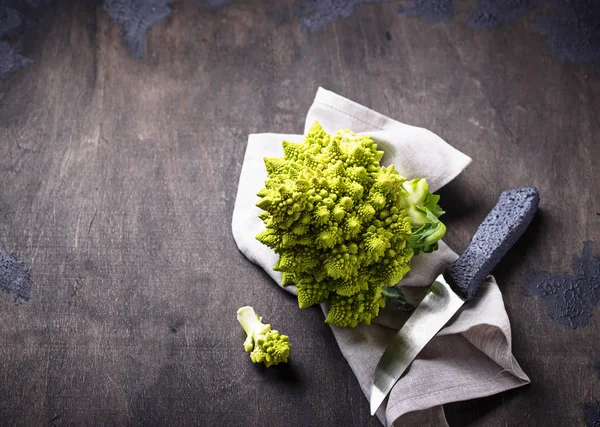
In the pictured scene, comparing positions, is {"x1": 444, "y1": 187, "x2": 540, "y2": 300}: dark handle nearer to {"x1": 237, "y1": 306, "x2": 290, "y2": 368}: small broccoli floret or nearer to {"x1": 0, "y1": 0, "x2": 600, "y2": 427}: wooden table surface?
{"x1": 0, "y1": 0, "x2": 600, "y2": 427}: wooden table surface

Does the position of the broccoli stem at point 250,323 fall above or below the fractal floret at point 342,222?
below

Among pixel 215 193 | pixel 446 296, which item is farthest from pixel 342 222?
pixel 215 193

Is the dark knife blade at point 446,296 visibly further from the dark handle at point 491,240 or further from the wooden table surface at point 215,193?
the wooden table surface at point 215,193

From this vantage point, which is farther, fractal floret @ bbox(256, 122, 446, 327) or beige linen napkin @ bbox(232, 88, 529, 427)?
beige linen napkin @ bbox(232, 88, 529, 427)

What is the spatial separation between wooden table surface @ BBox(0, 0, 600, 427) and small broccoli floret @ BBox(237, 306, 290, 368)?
0.05 meters

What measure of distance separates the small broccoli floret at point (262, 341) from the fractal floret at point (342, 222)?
0.12 metres

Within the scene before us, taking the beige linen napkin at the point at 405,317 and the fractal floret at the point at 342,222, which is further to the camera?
the beige linen napkin at the point at 405,317

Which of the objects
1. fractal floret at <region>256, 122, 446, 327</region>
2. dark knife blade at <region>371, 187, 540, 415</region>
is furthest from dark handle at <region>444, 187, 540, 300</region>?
fractal floret at <region>256, 122, 446, 327</region>

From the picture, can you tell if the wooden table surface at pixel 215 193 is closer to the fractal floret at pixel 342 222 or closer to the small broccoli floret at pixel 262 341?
the small broccoli floret at pixel 262 341

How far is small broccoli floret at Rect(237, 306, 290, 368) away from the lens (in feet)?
4.86

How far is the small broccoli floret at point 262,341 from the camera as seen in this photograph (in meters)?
1.48

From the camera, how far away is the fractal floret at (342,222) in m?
1.35

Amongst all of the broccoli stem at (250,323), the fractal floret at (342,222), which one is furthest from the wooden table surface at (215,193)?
the fractal floret at (342,222)

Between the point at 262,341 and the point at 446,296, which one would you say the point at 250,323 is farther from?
the point at 446,296
